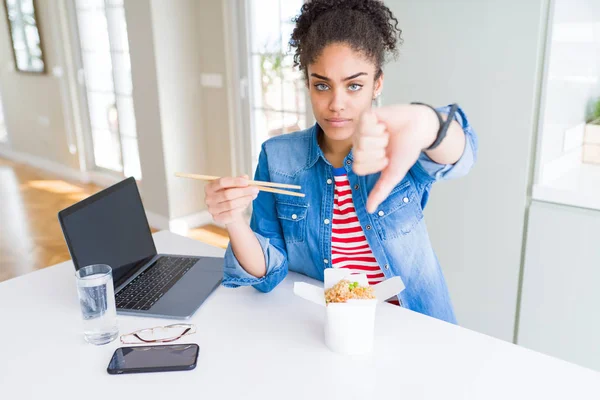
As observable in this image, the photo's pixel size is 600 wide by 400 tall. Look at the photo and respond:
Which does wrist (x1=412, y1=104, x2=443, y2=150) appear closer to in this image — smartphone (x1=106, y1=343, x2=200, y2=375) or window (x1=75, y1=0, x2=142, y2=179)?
smartphone (x1=106, y1=343, x2=200, y2=375)

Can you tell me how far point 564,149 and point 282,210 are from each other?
1.24 metres

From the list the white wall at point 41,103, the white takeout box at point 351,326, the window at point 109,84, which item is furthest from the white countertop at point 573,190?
the white wall at point 41,103

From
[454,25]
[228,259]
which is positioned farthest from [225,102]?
[228,259]

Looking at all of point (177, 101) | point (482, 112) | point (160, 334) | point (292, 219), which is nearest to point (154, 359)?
point (160, 334)

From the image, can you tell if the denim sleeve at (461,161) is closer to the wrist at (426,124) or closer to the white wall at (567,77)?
the wrist at (426,124)

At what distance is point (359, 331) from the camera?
0.99 meters

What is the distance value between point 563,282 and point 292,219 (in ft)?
3.69

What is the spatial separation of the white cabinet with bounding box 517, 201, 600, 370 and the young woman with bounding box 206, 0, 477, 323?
74 centimetres

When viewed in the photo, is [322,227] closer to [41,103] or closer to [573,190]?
[573,190]

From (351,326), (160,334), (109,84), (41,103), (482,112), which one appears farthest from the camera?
(41,103)

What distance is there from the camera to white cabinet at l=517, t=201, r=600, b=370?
5.97ft

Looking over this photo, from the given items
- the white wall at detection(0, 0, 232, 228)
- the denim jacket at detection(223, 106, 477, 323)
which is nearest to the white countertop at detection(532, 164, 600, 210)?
the denim jacket at detection(223, 106, 477, 323)

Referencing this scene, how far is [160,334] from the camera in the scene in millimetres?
1117

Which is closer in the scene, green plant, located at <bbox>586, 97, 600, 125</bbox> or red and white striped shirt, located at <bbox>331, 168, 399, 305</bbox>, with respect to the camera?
red and white striped shirt, located at <bbox>331, 168, 399, 305</bbox>
